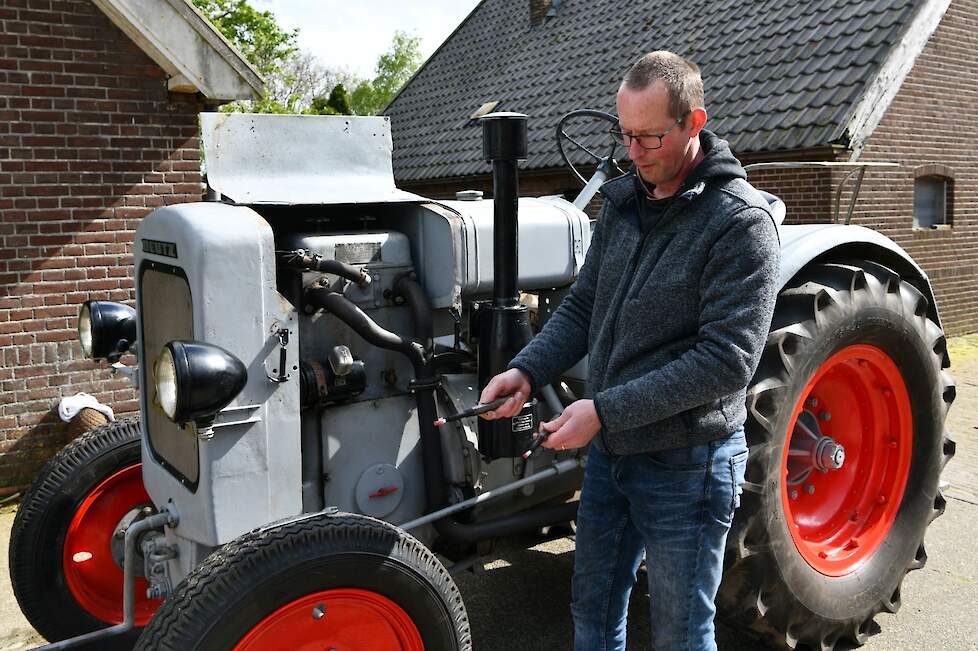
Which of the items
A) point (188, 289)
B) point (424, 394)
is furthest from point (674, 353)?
point (188, 289)

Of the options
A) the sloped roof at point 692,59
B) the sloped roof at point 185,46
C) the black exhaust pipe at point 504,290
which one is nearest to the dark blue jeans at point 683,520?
the black exhaust pipe at point 504,290

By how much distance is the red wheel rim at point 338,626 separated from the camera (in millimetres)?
2035

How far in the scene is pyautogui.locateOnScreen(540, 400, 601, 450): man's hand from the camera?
1.87 m

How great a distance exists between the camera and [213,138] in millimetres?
2543

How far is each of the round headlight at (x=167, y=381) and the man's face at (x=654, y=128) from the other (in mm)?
1129

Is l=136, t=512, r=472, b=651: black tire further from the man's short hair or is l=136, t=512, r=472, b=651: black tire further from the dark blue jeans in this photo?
the man's short hair

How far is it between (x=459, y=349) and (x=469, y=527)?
55 centimetres

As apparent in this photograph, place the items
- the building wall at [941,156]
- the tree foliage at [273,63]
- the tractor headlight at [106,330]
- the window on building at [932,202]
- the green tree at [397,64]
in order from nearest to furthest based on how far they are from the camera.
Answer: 1. the tractor headlight at [106,330]
2. the building wall at [941,156]
3. the window on building at [932,202]
4. the tree foliage at [273,63]
5. the green tree at [397,64]

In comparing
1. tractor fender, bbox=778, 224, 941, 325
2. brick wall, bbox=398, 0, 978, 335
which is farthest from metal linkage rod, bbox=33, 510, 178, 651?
brick wall, bbox=398, 0, 978, 335

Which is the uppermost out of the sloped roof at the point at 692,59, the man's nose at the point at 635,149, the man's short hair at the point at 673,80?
the sloped roof at the point at 692,59

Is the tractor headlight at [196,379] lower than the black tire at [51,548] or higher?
higher

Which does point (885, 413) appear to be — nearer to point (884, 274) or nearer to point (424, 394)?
point (884, 274)

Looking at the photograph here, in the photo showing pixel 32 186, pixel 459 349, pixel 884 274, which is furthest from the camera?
pixel 32 186

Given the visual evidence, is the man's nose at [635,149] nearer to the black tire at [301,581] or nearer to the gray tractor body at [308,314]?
the gray tractor body at [308,314]
